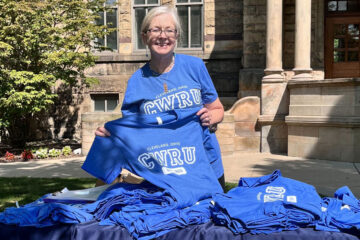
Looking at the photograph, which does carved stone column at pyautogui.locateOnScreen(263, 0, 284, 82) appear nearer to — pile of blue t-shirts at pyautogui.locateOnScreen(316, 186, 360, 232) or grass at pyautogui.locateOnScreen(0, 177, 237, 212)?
grass at pyautogui.locateOnScreen(0, 177, 237, 212)

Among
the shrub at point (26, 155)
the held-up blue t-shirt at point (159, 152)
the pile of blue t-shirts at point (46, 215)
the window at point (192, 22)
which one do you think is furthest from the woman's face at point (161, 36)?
the window at point (192, 22)

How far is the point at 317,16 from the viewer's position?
40.1 feet

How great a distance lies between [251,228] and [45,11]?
417 inches

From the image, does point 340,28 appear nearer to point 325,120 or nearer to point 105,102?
point 325,120

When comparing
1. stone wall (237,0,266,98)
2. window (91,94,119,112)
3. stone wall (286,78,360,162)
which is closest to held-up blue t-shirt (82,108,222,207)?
stone wall (286,78,360,162)

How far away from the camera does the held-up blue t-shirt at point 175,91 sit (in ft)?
9.15

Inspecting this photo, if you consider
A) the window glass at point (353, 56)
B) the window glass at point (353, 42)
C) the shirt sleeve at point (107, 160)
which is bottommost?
the shirt sleeve at point (107, 160)

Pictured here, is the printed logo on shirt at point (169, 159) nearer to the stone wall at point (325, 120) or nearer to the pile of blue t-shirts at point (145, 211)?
the pile of blue t-shirts at point (145, 211)

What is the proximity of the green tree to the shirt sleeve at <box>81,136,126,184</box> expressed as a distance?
28.5 feet

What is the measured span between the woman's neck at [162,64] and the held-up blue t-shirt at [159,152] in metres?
0.30

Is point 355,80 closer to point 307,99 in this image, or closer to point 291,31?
point 307,99

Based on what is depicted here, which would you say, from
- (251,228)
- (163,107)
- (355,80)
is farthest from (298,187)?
(355,80)

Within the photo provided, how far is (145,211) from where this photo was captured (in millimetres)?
2438

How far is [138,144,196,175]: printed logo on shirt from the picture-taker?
266cm
